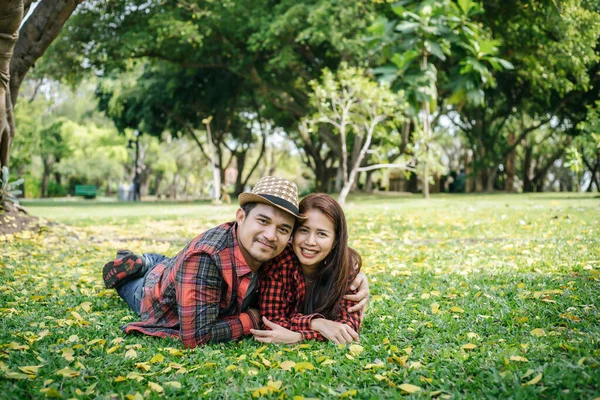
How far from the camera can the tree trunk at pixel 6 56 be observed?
630 centimetres

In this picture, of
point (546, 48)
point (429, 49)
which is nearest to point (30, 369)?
point (429, 49)

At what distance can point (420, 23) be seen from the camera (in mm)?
14266

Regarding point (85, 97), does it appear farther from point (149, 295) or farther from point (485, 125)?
point (149, 295)

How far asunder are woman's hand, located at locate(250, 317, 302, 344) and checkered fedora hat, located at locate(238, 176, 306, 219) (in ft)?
2.38

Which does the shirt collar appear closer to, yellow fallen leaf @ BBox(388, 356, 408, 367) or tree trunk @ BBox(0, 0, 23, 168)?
yellow fallen leaf @ BBox(388, 356, 408, 367)

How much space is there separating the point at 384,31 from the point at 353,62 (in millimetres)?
3735

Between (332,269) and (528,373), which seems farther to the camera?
(332,269)

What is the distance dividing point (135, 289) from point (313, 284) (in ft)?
5.15

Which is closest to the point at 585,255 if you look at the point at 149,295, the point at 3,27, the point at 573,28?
the point at 149,295

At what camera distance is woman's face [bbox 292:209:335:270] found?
340cm

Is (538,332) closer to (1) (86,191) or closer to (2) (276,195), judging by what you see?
(2) (276,195)

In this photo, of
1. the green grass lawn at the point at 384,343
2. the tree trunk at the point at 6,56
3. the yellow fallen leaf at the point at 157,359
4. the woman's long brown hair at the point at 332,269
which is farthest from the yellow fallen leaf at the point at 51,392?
the tree trunk at the point at 6,56

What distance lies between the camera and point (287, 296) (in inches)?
141

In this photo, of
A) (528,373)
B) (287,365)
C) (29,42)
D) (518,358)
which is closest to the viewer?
(528,373)
